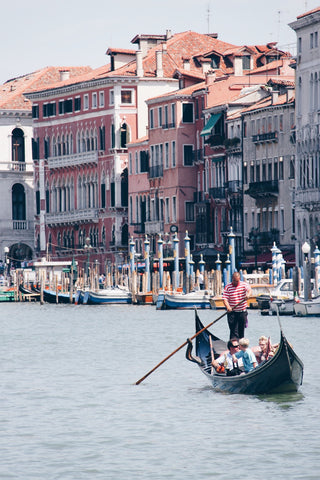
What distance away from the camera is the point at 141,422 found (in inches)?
922

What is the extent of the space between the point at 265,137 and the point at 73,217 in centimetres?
2393

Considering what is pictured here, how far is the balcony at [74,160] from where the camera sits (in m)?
91.9

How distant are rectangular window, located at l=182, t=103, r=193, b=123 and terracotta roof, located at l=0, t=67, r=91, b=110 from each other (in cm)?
1938

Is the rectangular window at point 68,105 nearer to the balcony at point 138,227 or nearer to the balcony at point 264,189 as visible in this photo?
the balcony at point 138,227

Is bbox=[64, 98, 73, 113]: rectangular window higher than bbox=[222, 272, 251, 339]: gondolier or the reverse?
higher

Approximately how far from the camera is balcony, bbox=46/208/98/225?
91850 mm

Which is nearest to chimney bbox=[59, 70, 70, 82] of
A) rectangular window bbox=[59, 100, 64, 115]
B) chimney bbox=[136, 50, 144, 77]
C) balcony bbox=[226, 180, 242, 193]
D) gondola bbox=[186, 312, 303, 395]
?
rectangular window bbox=[59, 100, 64, 115]

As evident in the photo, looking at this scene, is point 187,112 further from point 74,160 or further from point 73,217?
point 73,217

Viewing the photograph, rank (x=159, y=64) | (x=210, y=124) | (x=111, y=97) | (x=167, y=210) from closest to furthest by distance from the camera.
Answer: (x=210, y=124) < (x=167, y=210) < (x=159, y=64) < (x=111, y=97)

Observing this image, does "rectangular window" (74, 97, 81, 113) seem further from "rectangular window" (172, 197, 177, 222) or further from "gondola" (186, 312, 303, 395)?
"gondola" (186, 312, 303, 395)

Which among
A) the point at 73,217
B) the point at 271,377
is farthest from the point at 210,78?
the point at 271,377

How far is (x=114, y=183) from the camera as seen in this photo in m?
89.9

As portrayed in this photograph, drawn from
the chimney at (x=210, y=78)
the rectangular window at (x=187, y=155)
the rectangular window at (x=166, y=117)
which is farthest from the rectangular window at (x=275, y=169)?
the rectangular window at (x=166, y=117)

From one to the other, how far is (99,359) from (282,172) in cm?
3726
